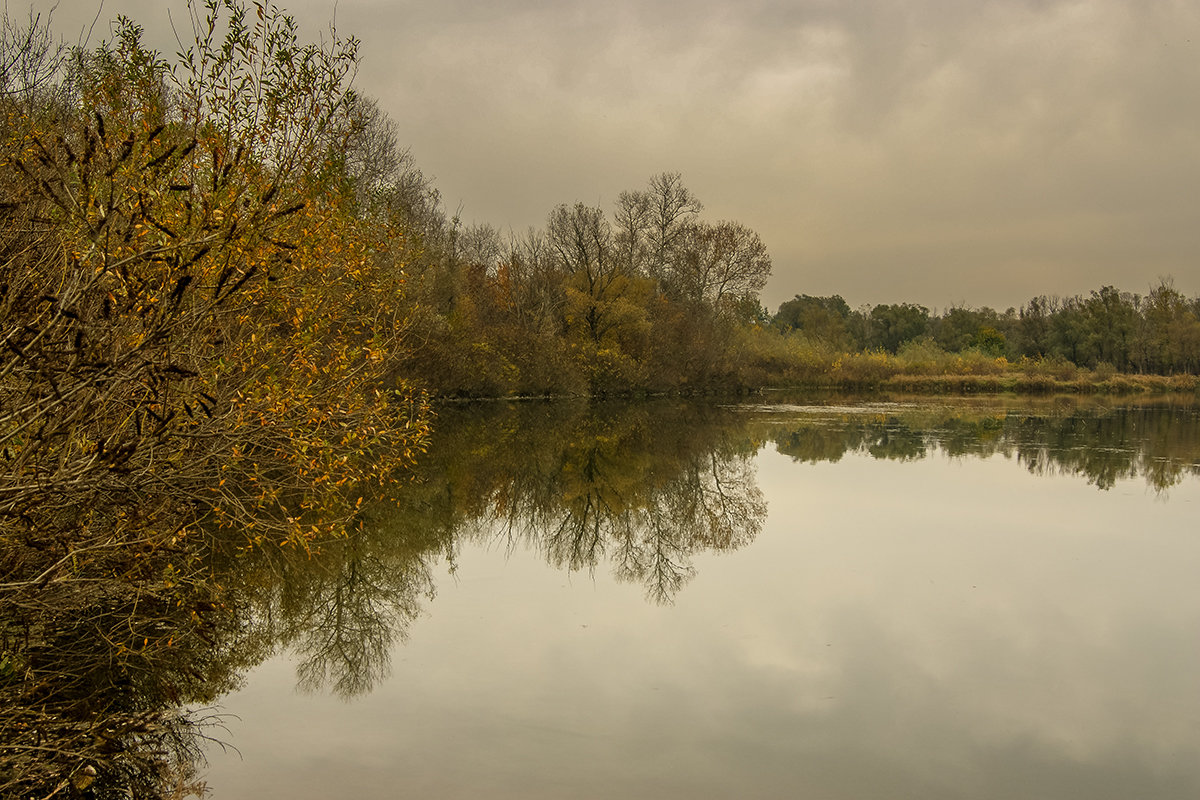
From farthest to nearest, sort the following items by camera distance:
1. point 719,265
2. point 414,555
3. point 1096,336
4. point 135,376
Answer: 1. point 1096,336
2. point 719,265
3. point 414,555
4. point 135,376

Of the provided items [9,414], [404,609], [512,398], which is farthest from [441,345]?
[9,414]

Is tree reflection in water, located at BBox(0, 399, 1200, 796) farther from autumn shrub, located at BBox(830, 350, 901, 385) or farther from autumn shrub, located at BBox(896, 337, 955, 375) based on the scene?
autumn shrub, located at BBox(896, 337, 955, 375)

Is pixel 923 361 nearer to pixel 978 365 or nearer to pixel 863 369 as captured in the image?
pixel 978 365

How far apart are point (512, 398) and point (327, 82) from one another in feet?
115

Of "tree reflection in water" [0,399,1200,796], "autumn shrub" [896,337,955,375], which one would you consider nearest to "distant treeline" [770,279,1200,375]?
"autumn shrub" [896,337,955,375]

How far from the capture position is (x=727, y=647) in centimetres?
800

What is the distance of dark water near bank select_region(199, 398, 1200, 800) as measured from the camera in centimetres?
573

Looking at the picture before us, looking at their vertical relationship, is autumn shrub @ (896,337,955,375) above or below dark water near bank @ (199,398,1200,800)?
above

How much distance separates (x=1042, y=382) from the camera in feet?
193

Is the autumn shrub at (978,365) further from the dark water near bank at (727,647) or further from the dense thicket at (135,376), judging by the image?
the dense thicket at (135,376)

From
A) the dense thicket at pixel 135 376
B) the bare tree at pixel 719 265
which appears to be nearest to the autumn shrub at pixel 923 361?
the bare tree at pixel 719 265

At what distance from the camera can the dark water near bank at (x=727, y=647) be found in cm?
573

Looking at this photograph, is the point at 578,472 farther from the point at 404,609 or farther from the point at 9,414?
the point at 9,414

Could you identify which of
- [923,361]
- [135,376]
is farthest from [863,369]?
[135,376]
